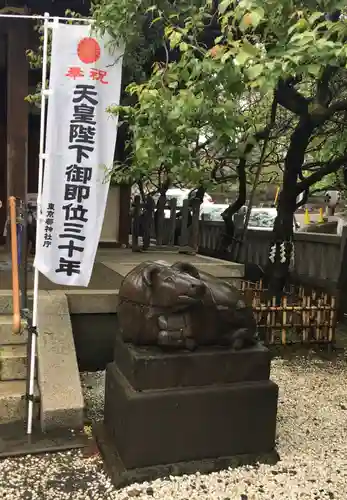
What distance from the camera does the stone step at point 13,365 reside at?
4.51 metres

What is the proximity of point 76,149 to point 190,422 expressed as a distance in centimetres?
241

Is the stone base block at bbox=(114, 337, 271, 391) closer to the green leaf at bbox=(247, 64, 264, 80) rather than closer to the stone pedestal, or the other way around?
the stone pedestal

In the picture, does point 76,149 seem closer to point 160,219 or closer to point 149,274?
point 149,274

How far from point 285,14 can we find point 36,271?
273 cm

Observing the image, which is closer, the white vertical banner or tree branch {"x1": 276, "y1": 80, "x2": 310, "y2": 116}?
the white vertical banner

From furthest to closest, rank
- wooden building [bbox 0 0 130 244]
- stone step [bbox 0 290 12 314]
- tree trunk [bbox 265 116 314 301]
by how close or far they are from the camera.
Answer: tree trunk [bbox 265 116 314 301] < wooden building [bbox 0 0 130 244] < stone step [bbox 0 290 12 314]

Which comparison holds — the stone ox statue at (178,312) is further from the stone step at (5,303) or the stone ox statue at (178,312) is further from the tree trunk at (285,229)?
the tree trunk at (285,229)

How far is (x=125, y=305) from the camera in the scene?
3.80 meters

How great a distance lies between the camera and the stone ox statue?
3.59m

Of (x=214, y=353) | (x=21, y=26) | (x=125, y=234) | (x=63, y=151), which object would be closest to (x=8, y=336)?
(x=63, y=151)

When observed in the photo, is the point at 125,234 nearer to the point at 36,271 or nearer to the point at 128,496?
the point at 36,271

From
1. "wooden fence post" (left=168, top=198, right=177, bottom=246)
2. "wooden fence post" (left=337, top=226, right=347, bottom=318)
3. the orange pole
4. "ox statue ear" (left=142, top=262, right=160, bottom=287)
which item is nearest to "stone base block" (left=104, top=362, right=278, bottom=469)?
"ox statue ear" (left=142, top=262, right=160, bottom=287)

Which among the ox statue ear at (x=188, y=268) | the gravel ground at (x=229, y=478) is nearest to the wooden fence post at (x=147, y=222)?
the gravel ground at (x=229, y=478)

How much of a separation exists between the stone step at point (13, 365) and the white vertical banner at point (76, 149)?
937 mm
